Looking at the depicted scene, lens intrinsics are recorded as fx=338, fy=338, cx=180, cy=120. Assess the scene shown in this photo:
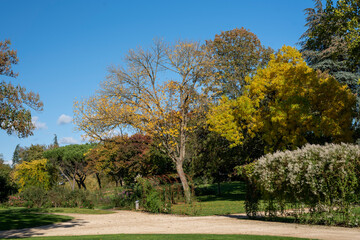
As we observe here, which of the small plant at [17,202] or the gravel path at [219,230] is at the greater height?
the small plant at [17,202]

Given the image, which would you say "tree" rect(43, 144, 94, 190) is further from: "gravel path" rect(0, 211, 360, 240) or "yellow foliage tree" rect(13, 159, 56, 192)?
"gravel path" rect(0, 211, 360, 240)

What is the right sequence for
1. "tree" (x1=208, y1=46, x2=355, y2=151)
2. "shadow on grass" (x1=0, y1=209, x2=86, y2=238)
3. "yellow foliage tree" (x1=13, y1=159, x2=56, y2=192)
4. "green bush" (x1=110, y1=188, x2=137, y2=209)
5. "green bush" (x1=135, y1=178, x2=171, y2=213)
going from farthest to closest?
"yellow foliage tree" (x1=13, y1=159, x2=56, y2=192) < "green bush" (x1=110, y1=188, x2=137, y2=209) < "tree" (x1=208, y1=46, x2=355, y2=151) < "green bush" (x1=135, y1=178, x2=171, y2=213) < "shadow on grass" (x1=0, y1=209, x2=86, y2=238)

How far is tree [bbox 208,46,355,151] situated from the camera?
21.3 meters

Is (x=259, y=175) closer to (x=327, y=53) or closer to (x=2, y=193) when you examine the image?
(x=327, y=53)

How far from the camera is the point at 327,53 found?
2728 centimetres

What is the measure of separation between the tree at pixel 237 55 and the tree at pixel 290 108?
6.52m

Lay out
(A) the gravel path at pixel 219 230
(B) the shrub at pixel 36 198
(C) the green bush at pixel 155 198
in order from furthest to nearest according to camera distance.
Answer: (B) the shrub at pixel 36 198
(C) the green bush at pixel 155 198
(A) the gravel path at pixel 219 230

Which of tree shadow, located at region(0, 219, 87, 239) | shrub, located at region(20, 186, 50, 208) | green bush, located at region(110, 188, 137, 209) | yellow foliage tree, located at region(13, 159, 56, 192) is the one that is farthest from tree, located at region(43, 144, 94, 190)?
tree shadow, located at region(0, 219, 87, 239)

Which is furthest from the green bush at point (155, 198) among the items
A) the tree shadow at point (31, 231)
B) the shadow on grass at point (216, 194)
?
the shadow on grass at point (216, 194)

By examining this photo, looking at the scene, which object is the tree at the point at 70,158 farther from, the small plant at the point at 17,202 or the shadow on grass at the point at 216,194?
the small plant at the point at 17,202

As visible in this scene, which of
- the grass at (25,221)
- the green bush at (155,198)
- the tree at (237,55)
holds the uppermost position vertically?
the tree at (237,55)

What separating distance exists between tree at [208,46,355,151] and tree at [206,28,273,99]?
6.52 metres

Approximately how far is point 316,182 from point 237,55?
22.0 meters

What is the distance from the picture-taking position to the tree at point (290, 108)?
2133cm
